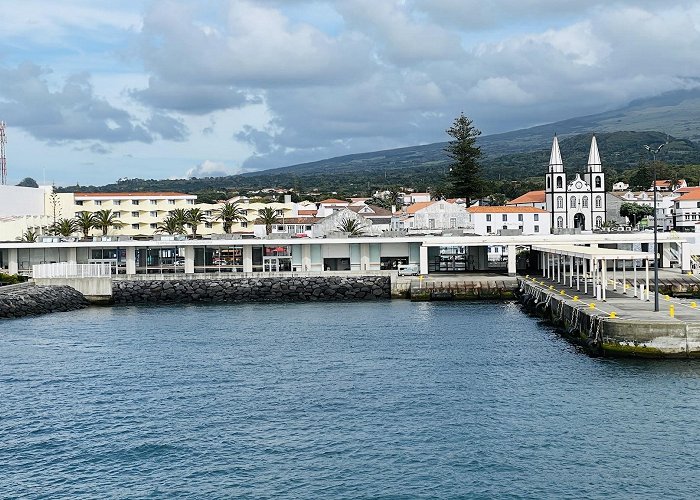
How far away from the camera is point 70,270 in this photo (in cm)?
7462

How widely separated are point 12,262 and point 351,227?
31636 millimetres

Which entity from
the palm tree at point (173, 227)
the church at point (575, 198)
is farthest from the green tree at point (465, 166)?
the palm tree at point (173, 227)

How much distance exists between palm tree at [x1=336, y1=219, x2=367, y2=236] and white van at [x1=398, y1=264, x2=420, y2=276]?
10277mm

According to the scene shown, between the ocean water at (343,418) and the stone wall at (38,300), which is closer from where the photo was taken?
the ocean water at (343,418)

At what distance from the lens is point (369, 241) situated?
7781 centimetres

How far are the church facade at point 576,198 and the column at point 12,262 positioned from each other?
6710 centimetres

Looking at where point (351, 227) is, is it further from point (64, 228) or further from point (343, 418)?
point (343, 418)

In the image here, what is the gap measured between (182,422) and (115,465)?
4.60m

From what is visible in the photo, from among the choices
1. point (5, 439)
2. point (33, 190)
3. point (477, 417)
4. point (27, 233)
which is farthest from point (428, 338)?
point (33, 190)

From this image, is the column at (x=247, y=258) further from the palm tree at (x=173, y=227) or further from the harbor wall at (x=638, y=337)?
the harbor wall at (x=638, y=337)

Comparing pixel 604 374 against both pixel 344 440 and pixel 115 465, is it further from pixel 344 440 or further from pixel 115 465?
pixel 115 465

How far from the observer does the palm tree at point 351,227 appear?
89938 millimetres

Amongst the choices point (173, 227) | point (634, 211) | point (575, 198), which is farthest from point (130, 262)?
point (634, 211)

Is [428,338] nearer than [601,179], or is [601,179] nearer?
[428,338]
